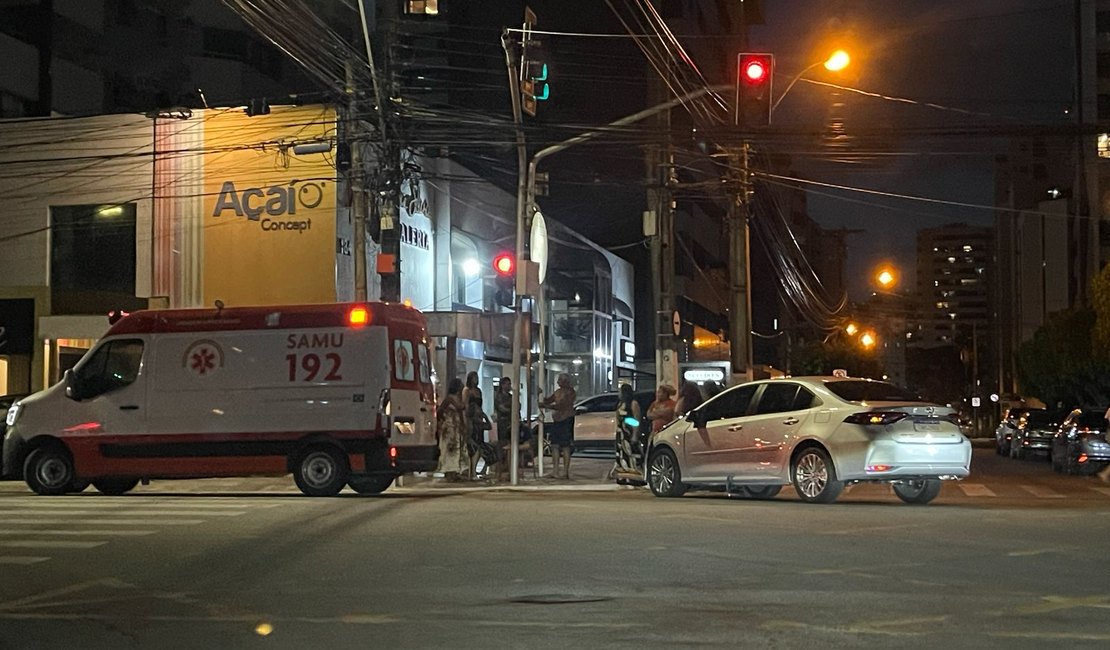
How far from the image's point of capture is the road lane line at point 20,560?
1108cm

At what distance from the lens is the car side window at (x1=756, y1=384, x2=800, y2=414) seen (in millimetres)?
16203

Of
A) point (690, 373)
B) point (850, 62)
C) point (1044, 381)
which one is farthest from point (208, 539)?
point (1044, 381)

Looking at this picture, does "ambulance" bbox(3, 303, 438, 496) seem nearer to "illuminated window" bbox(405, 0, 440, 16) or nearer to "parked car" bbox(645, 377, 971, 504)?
"parked car" bbox(645, 377, 971, 504)

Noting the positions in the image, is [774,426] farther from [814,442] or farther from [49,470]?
[49,470]

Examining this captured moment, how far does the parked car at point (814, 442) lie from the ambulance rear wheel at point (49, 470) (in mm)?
8405

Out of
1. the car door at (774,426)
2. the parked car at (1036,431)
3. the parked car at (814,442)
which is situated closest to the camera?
the parked car at (814,442)

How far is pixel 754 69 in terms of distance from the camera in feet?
52.2

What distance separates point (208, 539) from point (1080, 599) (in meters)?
7.89

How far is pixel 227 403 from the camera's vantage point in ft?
58.0

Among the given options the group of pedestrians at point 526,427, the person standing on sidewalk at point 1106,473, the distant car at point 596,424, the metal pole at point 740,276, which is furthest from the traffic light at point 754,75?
the distant car at point 596,424

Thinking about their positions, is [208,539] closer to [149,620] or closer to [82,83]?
[149,620]

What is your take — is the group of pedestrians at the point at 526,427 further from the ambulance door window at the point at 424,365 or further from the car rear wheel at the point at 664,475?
the car rear wheel at the point at 664,475

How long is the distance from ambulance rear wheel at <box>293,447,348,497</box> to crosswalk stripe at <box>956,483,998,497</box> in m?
8.87

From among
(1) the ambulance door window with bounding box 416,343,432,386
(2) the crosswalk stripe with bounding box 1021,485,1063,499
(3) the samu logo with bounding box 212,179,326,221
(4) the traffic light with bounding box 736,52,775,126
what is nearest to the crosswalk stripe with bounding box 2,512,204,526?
(1) the ambulance door window with bounding box 416,343,432,386
